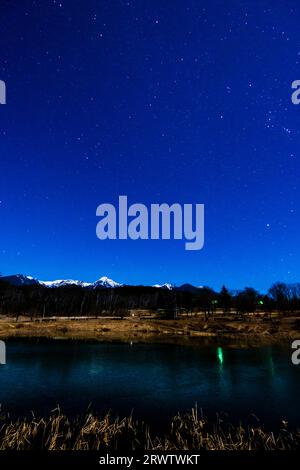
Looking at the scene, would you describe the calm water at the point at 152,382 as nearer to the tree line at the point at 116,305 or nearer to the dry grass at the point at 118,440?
the dry grass at the point at 118,440

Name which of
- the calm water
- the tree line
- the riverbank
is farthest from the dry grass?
the tree line

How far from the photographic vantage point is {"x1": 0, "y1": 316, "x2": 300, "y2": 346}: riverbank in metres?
92.0

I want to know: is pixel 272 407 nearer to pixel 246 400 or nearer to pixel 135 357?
pixel 246 400

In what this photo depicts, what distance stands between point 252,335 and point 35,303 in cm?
10576

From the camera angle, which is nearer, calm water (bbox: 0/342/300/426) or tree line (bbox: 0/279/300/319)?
calm water (bbox: 0/342/300/426)

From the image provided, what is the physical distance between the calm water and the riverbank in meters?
21.0

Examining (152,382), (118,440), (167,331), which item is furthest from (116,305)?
(118,440)

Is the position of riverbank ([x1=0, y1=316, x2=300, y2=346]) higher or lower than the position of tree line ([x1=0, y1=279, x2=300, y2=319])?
lower

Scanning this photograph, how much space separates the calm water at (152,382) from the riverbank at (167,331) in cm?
2102

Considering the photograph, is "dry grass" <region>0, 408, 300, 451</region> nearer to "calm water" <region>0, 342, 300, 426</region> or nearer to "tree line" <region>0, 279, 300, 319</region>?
"calm water" <region>0, 342, 300, 426</region>

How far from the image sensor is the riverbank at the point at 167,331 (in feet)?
302

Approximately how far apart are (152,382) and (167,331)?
6287 centimetres
